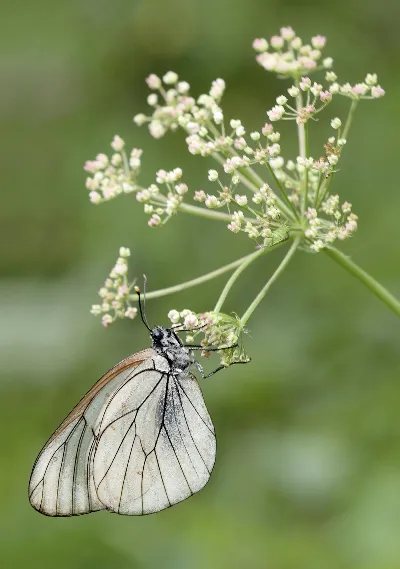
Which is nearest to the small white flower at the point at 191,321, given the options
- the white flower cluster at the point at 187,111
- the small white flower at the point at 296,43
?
the white flower cluster at the point at 187,111

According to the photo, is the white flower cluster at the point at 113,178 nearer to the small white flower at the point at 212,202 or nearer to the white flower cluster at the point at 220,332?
the small white flower at the point at 212,202

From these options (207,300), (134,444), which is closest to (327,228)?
(134,444)

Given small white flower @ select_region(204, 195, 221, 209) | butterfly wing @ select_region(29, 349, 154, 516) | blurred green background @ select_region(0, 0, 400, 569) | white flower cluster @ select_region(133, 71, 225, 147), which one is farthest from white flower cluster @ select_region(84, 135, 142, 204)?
blurred green background @ select_region(0, 0, 400, 569)

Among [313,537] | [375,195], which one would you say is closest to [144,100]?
[375,195]

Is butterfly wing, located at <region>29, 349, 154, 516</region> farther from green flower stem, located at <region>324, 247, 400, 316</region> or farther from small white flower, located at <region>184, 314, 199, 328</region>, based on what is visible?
green flower stem, located at <region>324, 247, 400, 316</region>

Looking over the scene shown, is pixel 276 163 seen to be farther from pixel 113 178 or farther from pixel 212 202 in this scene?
pixel 113 178

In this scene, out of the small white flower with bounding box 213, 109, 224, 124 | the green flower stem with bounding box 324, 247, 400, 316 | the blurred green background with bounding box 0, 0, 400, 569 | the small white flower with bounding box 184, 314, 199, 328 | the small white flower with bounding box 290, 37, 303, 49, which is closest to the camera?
the small white flower with bounding box 184, 314, 199, 328
